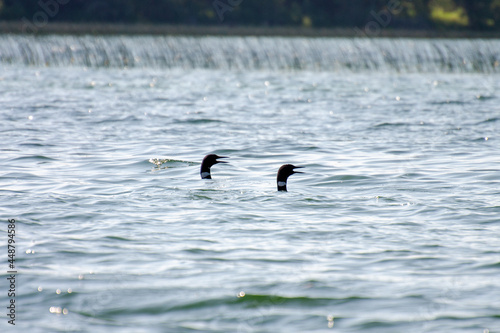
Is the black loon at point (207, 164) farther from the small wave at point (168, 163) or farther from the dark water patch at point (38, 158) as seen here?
the dark water patch at point (38, 158)

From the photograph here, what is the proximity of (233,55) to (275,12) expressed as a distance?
3163 cm

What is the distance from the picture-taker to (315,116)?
63.0 ft

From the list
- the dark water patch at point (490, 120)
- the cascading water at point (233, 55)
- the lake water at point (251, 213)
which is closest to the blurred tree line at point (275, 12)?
the cascading water at point (233, 55)

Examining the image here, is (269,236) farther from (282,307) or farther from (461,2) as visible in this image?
(461,2)

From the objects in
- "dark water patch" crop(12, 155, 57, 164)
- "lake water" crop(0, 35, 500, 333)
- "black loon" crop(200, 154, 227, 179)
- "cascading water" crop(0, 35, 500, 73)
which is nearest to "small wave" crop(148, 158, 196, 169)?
"lake water" crop(0, 35, 500, 333)

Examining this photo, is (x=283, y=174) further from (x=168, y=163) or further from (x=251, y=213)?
(x=168, y=163)

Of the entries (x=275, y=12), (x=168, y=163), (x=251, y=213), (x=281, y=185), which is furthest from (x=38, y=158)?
(x=275, y=12)

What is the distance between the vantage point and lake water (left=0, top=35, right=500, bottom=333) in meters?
6.23

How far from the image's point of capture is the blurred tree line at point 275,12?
58.4 m

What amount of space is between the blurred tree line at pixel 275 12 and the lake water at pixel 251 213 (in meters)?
37.1

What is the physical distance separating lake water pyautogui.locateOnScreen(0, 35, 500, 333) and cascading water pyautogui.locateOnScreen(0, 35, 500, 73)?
897 cm

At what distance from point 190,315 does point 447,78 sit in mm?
25623

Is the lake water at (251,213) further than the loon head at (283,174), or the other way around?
the loon head at (283,174)

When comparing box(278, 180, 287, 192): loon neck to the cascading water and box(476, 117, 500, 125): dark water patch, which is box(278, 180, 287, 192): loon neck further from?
the cascading water
